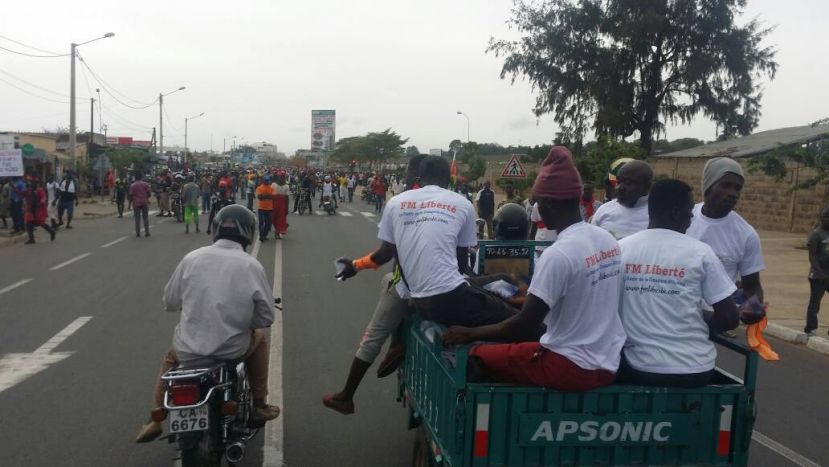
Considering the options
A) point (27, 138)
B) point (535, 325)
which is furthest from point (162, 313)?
point (27, 138)

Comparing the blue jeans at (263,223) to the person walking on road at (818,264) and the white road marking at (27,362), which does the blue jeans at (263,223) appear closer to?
the white road marking at (27,362)

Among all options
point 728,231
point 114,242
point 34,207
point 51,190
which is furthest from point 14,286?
point 51,190

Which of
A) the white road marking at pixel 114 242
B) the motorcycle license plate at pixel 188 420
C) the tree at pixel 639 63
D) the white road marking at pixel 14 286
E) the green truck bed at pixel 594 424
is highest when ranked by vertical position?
the tree at pixel 639 63

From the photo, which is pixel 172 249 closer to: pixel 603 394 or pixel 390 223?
pixel 390 223

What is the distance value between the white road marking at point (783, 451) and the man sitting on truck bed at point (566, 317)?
2.58 metres

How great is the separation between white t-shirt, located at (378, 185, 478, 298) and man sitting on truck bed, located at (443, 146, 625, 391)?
0.76 m

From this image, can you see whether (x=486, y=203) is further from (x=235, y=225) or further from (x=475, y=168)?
(x=475, y=168)

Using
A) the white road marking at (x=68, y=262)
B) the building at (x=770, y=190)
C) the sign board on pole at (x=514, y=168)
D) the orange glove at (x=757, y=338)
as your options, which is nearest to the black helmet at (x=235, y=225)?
the orange glove at (x=757, y=338)

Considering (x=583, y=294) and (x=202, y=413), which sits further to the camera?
(x=202, y=413)

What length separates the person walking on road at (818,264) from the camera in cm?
909

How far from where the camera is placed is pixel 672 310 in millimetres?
3582

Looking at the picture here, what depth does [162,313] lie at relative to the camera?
388 inches

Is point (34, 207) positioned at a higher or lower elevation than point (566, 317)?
lower

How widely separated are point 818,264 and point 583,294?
709 centimetres
